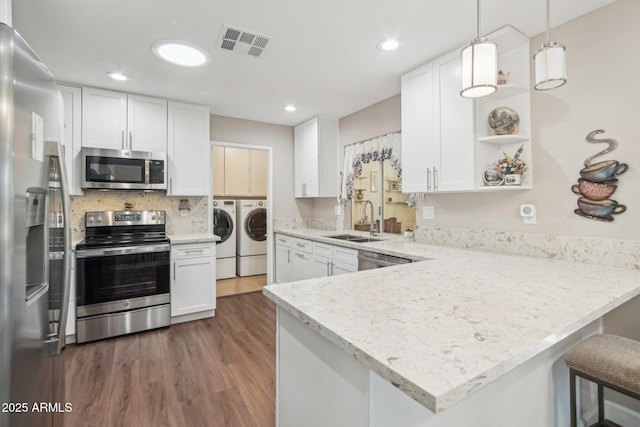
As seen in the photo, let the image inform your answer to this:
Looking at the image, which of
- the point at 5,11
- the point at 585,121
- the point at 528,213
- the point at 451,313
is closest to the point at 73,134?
the point at 5,11

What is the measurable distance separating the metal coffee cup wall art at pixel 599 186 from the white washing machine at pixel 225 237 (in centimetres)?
461

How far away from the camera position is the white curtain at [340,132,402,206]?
3.42 metres

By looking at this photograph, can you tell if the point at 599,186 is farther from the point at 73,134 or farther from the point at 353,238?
the point at 73,134

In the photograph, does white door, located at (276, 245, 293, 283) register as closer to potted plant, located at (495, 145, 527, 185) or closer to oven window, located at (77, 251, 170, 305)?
oven window, located at (77, 251, 170, 305)

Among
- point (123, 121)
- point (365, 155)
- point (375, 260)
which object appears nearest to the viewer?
point (375, 260)

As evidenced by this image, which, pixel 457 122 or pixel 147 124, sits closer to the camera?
pixel 457 122

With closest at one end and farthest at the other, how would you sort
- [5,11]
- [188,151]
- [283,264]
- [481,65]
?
1. [5,11]
2. [481,65]
3. [188,151]
4. [283,264]

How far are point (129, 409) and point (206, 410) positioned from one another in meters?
0.48

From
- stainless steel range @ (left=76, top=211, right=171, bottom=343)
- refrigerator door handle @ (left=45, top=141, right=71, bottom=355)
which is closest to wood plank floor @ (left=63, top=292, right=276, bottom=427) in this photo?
stainless steel range @ (left=76, top=211, right=171, bottom=343)

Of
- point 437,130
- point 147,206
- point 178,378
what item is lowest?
point 178,378

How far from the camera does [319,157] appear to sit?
4234mm

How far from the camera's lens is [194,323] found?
3.40m

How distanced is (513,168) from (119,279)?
3.54m

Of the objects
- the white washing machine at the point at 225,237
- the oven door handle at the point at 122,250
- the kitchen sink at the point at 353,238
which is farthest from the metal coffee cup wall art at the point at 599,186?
the white washing machine at the point at 225,237
